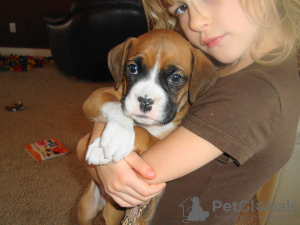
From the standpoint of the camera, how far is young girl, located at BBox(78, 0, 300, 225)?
1107mm

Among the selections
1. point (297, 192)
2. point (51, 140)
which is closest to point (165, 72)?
point (297, 192)

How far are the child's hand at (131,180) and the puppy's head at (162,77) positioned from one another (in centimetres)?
28

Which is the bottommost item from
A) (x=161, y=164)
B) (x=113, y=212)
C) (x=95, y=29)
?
(x=95, y=29)

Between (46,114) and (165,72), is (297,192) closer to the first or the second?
(165,72)

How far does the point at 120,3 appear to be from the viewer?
5.27 m

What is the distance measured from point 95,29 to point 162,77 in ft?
13.3

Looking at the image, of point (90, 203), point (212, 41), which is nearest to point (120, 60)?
point (212, 41)

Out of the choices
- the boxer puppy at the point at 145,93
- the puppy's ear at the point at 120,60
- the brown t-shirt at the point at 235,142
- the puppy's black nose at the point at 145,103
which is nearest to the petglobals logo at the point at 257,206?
the brown t-shirt at the point at 235,142

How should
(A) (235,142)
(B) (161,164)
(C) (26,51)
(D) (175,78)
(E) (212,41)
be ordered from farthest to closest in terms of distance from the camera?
(C) (26,51), (D) (175,78), (E) (212,41), (B) (161,164), (A) (235,142)

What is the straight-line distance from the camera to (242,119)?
1087mm

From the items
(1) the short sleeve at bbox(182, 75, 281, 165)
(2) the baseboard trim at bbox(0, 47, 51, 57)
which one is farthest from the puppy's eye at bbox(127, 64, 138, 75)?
(2) the baseboard trim at bbox(0, 47, 51, 57)

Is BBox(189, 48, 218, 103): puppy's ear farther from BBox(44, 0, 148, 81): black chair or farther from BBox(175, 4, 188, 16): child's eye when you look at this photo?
BBox(44, 0, 148, 81): black chair

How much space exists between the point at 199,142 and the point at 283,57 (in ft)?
1.80

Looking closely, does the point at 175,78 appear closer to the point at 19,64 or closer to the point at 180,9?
the point at 180,9
